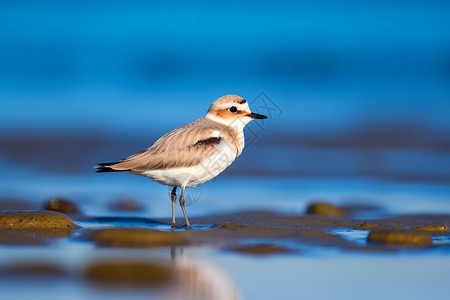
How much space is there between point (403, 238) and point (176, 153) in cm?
267

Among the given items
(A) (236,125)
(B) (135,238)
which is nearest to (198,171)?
(A) (236,125)

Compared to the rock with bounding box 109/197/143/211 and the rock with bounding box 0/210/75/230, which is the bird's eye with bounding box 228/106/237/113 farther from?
the rock with bounding box 0/210/75/230

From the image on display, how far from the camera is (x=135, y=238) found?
612 cm

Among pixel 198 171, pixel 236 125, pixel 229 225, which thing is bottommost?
pixel 229 225

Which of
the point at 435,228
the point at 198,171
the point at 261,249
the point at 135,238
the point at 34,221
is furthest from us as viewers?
the point at 198,171

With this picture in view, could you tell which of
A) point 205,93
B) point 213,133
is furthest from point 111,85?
point 213,133

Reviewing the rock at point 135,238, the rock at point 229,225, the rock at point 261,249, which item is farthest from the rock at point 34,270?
the rock at point 229,225

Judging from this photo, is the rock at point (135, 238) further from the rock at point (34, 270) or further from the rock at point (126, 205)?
the rock at point (126, 205)

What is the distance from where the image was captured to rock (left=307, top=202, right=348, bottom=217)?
835 centimetres

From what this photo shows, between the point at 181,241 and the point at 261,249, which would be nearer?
the point at 261,249

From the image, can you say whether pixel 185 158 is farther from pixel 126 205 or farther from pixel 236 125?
pixel 126 205

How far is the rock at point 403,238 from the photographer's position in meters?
6.16

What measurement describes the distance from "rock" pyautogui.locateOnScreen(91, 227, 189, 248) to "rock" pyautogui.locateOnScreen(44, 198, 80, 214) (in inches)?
85.8

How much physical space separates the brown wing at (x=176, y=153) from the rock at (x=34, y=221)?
2.91ft
